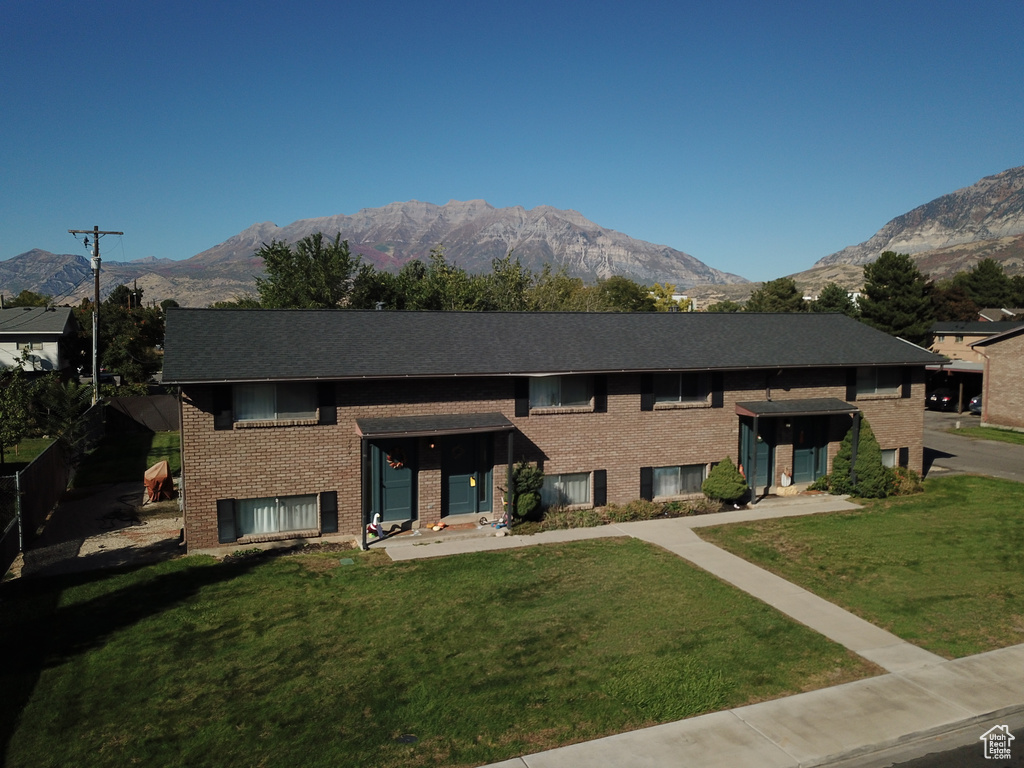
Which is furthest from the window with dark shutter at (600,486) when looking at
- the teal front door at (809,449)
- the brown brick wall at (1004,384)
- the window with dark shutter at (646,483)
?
the brown brick wall at (1004,384)

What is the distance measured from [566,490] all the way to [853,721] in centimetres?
1096

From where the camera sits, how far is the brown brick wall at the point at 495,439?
16125mm

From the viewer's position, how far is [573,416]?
19.2 metres

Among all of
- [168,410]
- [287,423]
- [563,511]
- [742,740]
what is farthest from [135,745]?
[168,410]

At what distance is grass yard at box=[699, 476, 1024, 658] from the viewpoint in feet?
39.8

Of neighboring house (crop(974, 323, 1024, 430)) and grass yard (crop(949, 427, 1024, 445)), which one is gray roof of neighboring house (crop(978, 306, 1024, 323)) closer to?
neighboring house (crop(974, 323, 1024, 430))

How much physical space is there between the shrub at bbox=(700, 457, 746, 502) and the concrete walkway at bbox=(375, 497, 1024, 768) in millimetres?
7367

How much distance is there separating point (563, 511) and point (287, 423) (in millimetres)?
7756

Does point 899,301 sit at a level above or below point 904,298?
below

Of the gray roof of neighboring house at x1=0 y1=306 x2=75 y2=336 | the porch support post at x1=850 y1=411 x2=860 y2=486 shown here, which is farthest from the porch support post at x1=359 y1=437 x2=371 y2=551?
the gray roof of neighboring house at x1=0 y1=306 x2=75 y2=336

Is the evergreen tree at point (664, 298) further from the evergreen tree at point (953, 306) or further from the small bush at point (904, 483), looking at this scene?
the small bush at point (904, 483)

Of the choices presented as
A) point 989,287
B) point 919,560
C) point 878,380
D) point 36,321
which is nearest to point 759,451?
point 878,380

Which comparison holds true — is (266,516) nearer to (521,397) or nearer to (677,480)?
(521,397)

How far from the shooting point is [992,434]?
112ft
